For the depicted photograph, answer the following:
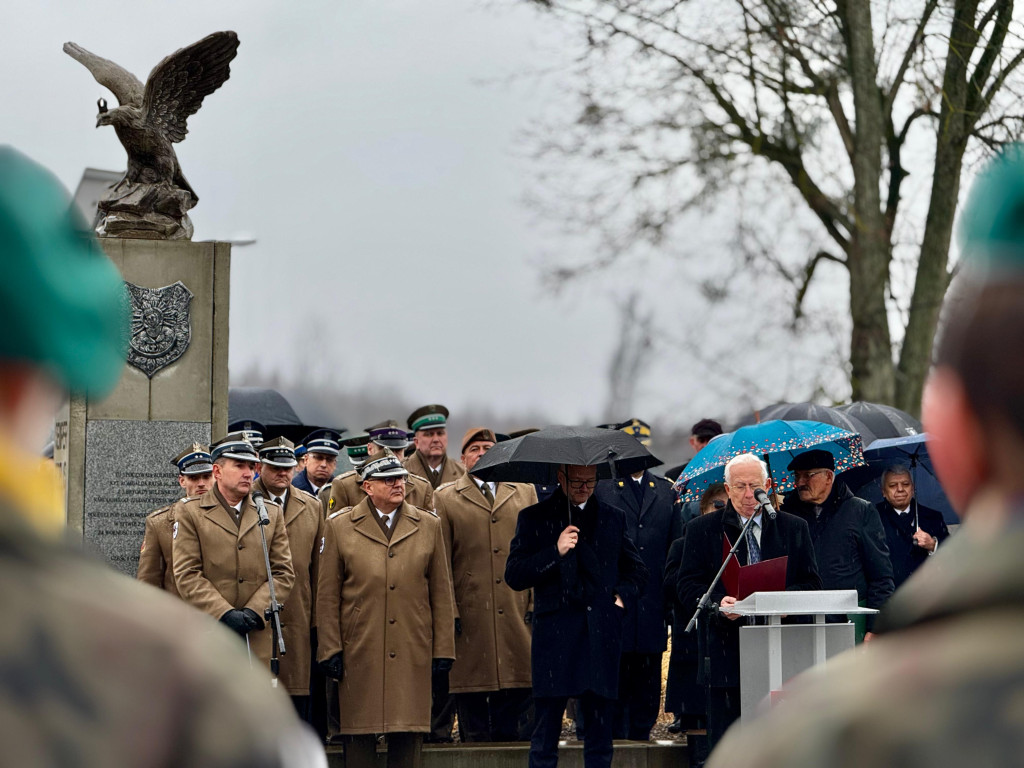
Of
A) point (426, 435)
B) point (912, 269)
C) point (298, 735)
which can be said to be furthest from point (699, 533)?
point (912, 269)

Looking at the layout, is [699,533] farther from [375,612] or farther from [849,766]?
[849,766]

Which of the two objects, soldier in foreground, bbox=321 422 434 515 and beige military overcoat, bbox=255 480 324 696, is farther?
soldier in foreground, bbox=321 422 434 515

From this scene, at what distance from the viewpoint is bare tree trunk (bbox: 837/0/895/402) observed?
20281 mm

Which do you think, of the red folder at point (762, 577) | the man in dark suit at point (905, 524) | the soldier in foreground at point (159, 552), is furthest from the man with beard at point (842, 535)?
the soldier in foreground at point (159, 552)

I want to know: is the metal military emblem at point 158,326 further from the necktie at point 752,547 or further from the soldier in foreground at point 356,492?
the necktie at point 752,547

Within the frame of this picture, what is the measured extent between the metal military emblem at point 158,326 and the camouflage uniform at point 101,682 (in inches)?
438

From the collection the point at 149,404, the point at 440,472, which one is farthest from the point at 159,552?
the point at 440,472

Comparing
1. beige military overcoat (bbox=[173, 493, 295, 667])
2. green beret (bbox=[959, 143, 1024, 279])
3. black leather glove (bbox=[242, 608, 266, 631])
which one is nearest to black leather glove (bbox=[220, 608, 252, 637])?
black leather glove (bbox=[242, 608, 266, 631])

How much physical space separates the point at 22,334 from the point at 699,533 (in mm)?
7613

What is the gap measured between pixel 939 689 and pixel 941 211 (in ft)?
66.2

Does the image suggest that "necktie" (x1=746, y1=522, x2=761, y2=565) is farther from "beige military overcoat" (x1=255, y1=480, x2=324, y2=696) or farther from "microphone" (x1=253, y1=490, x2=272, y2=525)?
"beige military overcoat" (x1=255, y1=480, x2=324, y2=696)

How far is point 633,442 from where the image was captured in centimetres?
1034

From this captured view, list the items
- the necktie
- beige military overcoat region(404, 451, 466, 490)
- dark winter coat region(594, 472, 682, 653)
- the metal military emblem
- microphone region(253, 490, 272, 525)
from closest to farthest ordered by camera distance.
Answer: the necktie, microphone region(253, 490, 272, 525), dark winter coat region(594, 472, 682, 653), the metal military emblem, beige military overcoat region(404, 451, 466, 490)

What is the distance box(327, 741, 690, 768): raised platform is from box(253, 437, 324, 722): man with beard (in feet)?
2.32
